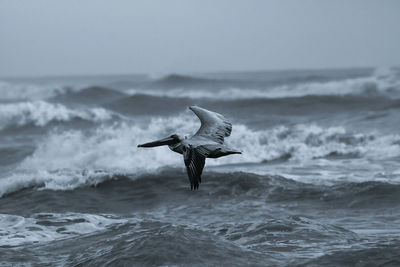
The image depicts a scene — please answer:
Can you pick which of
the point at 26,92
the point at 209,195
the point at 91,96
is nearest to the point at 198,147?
the point at 209,195

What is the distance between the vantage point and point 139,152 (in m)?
19.0

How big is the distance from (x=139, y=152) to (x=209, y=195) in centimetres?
573

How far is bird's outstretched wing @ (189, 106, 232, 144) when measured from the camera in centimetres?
857

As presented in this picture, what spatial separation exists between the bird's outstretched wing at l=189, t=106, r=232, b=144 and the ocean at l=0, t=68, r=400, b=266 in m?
1.70

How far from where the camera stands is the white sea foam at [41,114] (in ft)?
93.8

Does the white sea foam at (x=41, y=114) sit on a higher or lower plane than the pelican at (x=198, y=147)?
lower

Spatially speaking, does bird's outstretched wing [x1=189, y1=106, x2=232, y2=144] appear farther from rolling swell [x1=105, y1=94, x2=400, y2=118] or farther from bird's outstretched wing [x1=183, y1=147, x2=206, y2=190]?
rolling swell [x1=105, y1=94, x2=400, y2=118]

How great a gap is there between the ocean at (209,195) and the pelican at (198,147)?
5.68 ft

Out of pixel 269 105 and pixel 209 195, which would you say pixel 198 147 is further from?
pixel 269 105

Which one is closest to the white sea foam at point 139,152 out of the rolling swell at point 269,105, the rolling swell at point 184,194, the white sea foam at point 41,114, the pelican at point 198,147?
the rolling swell at point 184,194

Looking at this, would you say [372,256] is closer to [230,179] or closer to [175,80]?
[230,179]

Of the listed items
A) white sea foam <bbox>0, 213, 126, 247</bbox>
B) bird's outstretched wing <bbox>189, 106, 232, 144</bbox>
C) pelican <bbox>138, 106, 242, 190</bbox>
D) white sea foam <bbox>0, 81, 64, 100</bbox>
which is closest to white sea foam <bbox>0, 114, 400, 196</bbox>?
white sea foam <bbox>0, 213, 126, 247</bbox>

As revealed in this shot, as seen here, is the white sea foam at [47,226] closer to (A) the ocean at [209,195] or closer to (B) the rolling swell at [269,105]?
(A) the ocean at [209,195]

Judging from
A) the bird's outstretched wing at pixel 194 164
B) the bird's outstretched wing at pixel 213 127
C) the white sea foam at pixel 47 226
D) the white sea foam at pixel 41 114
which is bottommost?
the white sea foam at pixel 47 226
